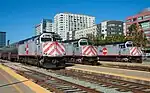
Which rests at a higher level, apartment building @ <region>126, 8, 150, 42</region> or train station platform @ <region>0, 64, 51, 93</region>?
apartment building @ <region>126, 8, 150, 42</region>

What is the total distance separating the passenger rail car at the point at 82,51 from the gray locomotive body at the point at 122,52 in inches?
290

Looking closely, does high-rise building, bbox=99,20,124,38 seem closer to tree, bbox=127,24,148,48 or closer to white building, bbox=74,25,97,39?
white building, bbox=74,25,97,39

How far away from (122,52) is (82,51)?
9268mm

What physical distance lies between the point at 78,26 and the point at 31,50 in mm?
165006

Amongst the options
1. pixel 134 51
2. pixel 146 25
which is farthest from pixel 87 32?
pixel 134 51

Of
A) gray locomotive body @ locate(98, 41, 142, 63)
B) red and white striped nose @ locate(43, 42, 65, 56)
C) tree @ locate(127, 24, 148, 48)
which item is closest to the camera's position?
red and white striped nose @ locate(43, 42, 65, 56)

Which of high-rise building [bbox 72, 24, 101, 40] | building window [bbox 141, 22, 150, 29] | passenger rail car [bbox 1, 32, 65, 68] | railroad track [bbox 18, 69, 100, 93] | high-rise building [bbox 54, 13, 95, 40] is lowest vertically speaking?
railroad track [bbox 18, 69, 100, 93]

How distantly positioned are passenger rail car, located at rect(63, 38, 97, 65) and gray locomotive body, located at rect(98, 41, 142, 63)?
7.36 m

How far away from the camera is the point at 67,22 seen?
176 metres

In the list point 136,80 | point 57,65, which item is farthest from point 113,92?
point 57,65

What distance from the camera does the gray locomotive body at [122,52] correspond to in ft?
119

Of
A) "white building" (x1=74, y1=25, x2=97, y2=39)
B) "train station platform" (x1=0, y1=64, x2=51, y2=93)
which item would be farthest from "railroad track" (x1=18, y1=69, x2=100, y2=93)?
"white building" (x1=74, y1=25, x2=97, y2=39)

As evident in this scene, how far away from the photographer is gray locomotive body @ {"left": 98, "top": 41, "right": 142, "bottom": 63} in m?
36.4

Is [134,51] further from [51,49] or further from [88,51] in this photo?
[51,49]
